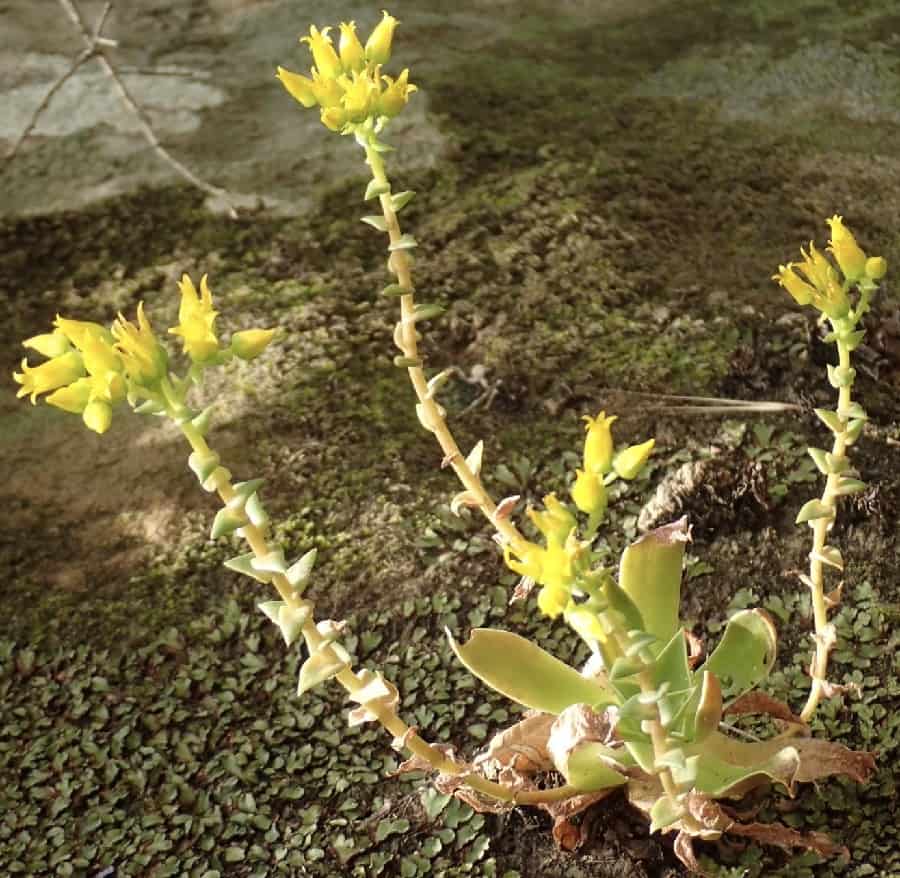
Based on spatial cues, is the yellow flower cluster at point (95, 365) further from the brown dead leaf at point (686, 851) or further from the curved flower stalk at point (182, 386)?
the brown dead leaf at point (686, 851)

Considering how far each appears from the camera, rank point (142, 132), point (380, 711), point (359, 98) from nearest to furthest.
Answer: point (359, 98), point (380, 711), point (142, 132)

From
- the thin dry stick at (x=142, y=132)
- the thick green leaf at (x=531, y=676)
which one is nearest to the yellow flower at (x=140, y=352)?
the thick green leaf at (x=531, y=676)

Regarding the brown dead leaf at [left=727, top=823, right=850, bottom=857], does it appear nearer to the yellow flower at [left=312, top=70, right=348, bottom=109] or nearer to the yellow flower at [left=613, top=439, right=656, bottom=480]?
the yellow flower at [left=613, top=439, right=656, bottom=480]

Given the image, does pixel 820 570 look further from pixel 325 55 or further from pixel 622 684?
pixel 325 55

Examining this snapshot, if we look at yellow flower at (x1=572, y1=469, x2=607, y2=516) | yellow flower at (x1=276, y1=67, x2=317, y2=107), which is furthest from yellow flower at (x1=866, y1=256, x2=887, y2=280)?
yellow flower at (x1=276, y1=67, x2=317, y2=107)

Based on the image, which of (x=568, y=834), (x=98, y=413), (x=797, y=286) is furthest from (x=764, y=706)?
(x=98, y=413)

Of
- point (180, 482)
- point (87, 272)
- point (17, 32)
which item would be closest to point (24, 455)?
point (180, 482)
